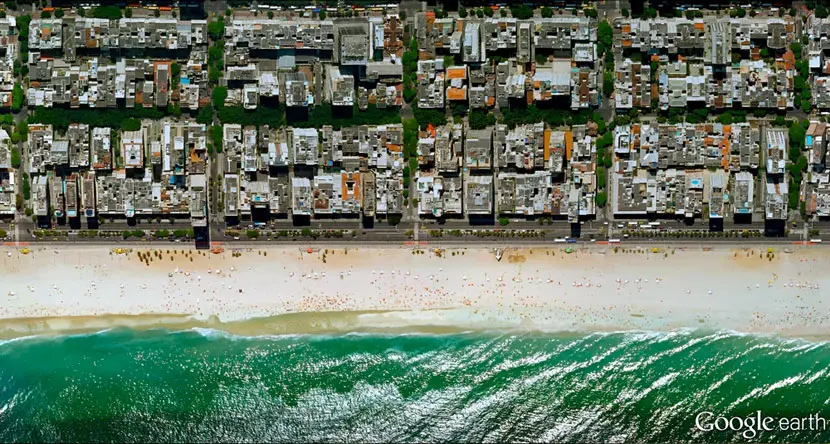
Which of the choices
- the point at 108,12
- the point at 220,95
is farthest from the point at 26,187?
the point at 220,95

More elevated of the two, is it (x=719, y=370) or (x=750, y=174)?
(x=750, y=174)

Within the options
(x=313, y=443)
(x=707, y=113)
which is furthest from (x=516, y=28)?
(x=313, y=443)

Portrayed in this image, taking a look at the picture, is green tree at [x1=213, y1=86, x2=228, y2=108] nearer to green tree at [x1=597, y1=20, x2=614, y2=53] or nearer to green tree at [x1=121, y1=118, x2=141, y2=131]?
green tree at [x1=121, y1=118, x2=141, y2=131]

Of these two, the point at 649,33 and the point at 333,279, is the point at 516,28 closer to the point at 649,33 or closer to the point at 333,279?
the point at 649,33

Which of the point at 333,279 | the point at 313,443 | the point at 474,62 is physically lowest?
the point at 313,443

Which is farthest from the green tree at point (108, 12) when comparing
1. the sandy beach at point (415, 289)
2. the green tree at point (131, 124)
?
the sandy beach at point (415, 289)
